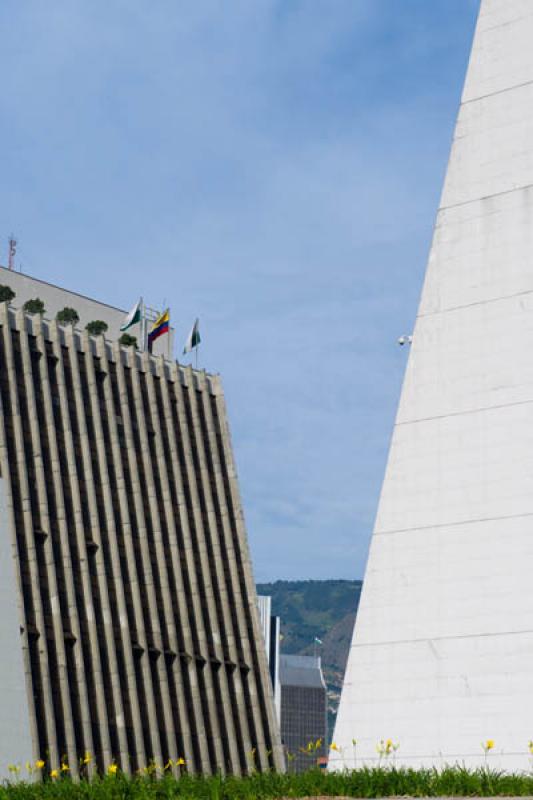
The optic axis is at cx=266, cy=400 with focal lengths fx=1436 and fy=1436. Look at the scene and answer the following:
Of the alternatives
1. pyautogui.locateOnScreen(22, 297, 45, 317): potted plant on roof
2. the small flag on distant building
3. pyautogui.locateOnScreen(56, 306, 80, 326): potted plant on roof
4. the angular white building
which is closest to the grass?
the angular white building

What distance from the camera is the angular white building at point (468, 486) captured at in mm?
24125

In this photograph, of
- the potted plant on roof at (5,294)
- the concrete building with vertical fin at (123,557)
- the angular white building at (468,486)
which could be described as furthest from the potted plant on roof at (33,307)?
the angular white building at (468,486)

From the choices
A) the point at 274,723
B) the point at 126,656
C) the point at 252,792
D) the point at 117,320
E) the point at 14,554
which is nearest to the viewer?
the point at 252,792

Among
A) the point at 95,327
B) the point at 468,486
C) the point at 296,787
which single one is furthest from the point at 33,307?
the point at 296,787

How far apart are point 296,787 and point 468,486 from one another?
7.31m

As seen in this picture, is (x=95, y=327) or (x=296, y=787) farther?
(x=95, y=327)

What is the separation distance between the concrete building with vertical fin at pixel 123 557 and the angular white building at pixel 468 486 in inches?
1892

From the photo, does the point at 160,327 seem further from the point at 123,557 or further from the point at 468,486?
the point at 468,486

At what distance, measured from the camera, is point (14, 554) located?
78688 mm

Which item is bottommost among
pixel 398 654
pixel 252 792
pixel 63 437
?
pixel 252 792

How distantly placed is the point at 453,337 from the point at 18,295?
245ft

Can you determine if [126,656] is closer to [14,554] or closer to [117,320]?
[14,554]

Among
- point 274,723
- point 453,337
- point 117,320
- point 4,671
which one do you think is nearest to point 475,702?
point 453,337

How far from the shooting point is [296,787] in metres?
19.7
